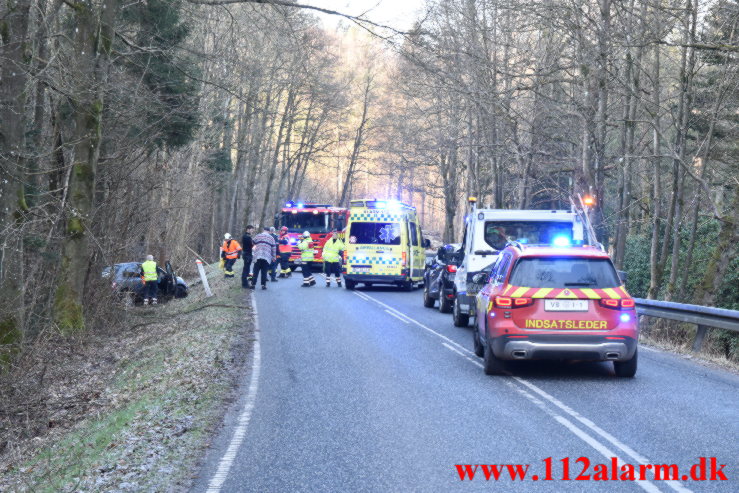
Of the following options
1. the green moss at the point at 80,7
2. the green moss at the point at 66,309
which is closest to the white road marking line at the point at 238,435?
the green moss at the point at 66,309

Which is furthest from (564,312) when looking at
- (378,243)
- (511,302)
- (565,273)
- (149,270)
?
(378,243)

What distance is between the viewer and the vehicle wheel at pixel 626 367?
10914 mm

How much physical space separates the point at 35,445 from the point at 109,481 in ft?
14.1

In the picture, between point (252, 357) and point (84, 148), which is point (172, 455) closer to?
point (252, 357)

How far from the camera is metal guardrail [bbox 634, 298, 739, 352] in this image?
44.4 ft

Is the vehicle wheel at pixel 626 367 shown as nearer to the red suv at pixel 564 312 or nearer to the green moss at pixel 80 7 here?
the red suv at pixel 564 312

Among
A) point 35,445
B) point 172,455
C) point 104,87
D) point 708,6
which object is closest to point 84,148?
point 104,87

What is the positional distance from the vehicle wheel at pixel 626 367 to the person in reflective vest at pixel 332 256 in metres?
18.7

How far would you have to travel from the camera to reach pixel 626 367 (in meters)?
10.9

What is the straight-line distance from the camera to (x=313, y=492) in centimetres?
600

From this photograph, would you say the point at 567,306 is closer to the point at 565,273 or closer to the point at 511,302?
the point at 565,273

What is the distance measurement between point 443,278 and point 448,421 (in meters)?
13.0

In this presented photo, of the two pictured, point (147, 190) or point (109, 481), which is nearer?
point (109, 481)

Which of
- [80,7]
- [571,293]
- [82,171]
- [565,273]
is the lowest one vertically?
[571,293]
